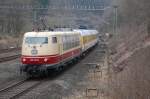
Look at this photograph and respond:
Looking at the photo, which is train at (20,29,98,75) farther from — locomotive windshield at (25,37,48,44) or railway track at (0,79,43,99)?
railway track at (0,79,43,99)

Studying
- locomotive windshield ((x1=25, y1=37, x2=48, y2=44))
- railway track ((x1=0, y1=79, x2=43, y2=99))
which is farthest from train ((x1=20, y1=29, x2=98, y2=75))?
railway track ((x1=0, y1=79, x2=43, y2=99))

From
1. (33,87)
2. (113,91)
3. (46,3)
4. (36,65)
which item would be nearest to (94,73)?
(36,65)

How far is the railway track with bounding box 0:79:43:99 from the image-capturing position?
17947 millimetres

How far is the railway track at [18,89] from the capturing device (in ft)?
58.9

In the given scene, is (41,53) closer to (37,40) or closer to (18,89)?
(37,40)

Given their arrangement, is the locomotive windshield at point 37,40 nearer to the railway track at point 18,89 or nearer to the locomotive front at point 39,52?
the locomotive front at point 39,52

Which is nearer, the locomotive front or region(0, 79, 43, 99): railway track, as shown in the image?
region(0, 79, 43, 99): railway track

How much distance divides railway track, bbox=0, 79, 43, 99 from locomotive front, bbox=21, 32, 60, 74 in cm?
87

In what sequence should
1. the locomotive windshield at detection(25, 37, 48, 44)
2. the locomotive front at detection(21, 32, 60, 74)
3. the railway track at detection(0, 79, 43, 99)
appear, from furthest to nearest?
the locomotive windshield at detection(25, 37, 48, 44)
the locomotive front at detection(21, 32, 60, 74)
the railway track at detection(0, 79, 43, 99)

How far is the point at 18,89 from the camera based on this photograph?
787 inches

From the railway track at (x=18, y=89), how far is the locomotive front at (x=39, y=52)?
87cm

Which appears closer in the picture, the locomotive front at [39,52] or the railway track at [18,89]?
the railway track at [18,89]

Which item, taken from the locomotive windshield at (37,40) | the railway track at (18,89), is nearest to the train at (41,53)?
the locomotive windshield at (37,40)

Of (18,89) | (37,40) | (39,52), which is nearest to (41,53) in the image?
(39,52)
